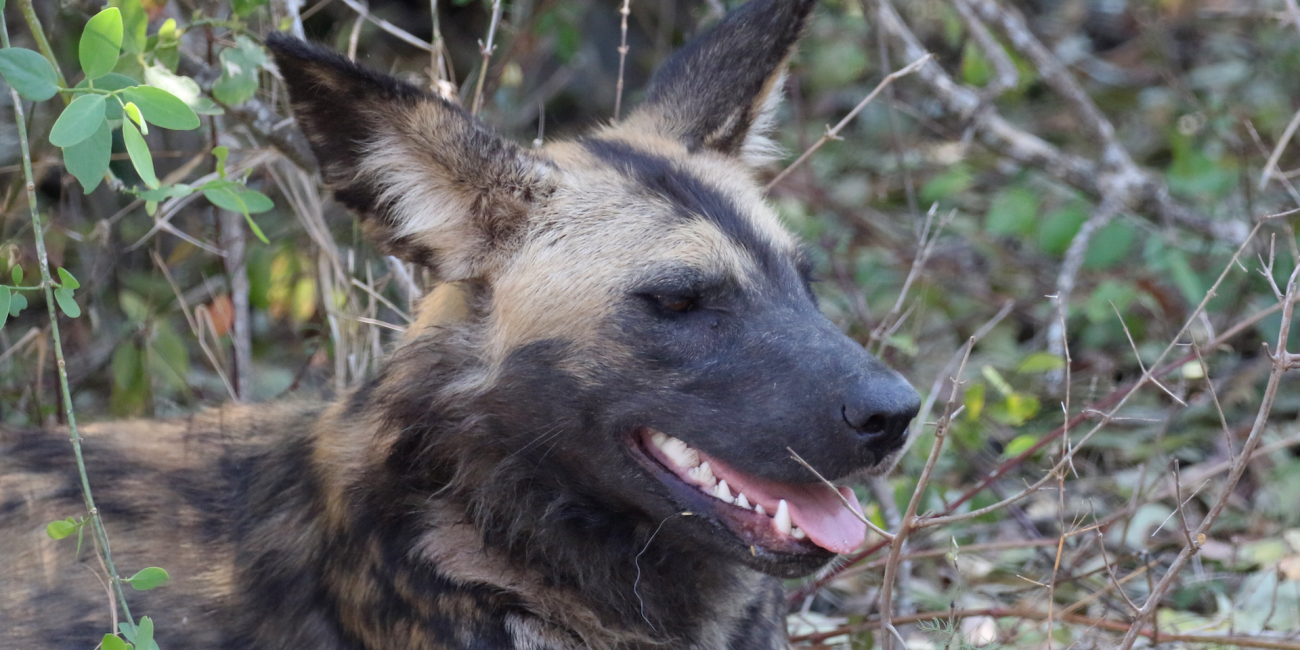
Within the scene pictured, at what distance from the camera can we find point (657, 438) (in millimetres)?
3062

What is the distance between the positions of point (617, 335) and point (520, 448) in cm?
39

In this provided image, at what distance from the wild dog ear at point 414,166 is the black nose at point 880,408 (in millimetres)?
1020

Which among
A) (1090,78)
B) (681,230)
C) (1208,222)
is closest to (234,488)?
(681,230)

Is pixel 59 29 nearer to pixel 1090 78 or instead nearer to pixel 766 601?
pixel 766 601

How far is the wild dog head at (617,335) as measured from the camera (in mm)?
2936

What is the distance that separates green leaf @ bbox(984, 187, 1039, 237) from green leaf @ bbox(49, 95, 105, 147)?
471 cm

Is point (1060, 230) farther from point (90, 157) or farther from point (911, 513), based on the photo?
point (90, 157)

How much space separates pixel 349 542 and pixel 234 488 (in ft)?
1.75

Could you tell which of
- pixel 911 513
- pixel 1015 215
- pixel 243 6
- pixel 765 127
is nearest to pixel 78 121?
pixel 243 6

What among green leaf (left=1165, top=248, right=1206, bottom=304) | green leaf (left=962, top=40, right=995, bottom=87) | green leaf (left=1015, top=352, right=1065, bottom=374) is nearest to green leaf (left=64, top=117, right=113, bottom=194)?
green leaf (left=1015, top=352, right=1065, bottom=374)

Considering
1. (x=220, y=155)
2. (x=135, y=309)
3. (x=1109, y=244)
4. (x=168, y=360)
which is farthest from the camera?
(x=1109, y=244)

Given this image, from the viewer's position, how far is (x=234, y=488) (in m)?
3.47

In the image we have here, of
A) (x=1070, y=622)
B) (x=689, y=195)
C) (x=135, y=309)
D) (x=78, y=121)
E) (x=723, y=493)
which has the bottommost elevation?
(x=1070, y=622)

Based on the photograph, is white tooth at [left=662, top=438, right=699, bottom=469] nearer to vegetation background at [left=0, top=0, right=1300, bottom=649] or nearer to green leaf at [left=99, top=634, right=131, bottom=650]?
vegetation background at [left=0, top=0, right=1300, bottom=649]
